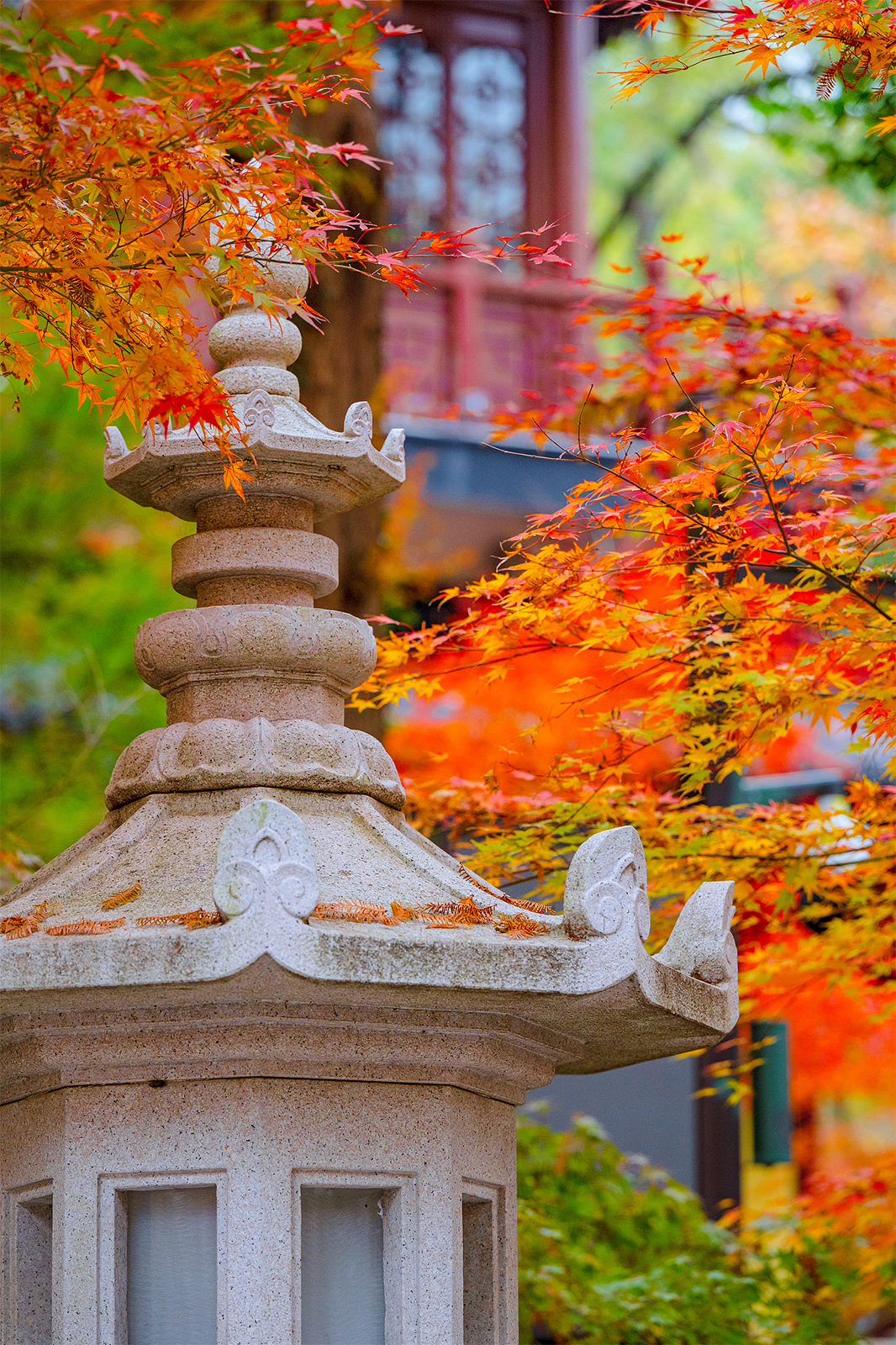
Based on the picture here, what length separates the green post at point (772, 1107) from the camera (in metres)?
9.12

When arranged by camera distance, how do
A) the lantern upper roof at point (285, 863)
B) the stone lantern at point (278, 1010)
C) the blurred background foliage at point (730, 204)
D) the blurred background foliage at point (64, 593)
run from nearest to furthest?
the lantern upper roof at point (285, 863), the stone lantern at point (278, 1010), the blurred background foliage at point (64, 593), the blurred background foliage at point (730, 204)

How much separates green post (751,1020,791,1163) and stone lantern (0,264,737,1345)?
5.53 metres

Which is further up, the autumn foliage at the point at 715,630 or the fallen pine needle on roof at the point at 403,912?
the autumn foliage at the point at 715,630

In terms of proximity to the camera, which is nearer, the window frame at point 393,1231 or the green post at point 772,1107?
the window frame at point 393,1231

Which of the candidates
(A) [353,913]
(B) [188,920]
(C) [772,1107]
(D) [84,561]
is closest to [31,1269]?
(B) [188,920]

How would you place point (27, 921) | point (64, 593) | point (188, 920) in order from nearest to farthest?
point (188, 920) → point (27, 921) → point (64, 593)

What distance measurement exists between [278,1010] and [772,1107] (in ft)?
21.7

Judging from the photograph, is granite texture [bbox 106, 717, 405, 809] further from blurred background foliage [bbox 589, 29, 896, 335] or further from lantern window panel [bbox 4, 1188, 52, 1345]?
blurred background foliage [bbox 589, 29, 896, 335]

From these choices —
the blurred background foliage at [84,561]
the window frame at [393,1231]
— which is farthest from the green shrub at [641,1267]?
the window frame at [393,1231]

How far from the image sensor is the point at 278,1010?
341 cm

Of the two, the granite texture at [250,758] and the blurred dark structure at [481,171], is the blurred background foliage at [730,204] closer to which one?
the blurred dark structure at [481,171]

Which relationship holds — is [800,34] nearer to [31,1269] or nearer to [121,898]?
[121,898]

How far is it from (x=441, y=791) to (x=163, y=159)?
A: 303 cm

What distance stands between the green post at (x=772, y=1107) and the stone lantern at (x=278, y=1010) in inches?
218
